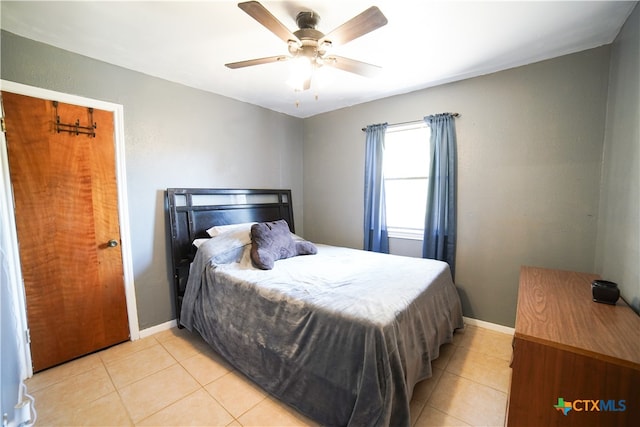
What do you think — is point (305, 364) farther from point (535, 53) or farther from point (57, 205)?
point (535, 53)

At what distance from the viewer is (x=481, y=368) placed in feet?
6.80

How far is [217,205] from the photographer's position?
3.06m

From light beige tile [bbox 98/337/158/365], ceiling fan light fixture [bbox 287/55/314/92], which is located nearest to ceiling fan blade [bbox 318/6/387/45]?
ceiling fan light fixture [bbox 287/55/314/92]

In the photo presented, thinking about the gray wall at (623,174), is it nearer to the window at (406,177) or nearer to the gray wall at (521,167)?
the gray wall at (521,167)

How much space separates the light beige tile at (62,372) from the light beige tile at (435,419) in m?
2.55

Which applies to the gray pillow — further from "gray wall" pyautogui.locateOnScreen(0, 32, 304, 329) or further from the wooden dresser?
the wooden dresser

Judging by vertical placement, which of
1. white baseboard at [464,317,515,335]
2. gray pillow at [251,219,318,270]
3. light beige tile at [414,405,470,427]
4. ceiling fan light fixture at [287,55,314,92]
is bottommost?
light beige tile at [414,405,470,427]

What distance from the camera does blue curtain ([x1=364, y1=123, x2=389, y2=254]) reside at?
10.6ft

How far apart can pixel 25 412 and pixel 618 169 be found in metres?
3.77

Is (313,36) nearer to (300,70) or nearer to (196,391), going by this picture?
(300,70)

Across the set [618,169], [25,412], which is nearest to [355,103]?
[618,169]

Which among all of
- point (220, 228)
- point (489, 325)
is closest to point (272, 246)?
point (220, 228)

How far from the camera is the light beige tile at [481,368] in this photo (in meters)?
1.92

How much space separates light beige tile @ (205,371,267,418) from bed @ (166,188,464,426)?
7cm
